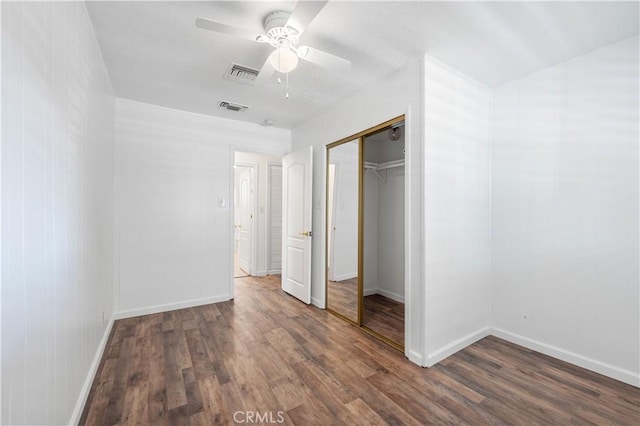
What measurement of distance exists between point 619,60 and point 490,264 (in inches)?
77.0

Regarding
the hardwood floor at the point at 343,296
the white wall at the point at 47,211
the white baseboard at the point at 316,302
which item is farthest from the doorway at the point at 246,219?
the white wall at the point at 47,211

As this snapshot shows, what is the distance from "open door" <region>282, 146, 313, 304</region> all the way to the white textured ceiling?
3.73 ft

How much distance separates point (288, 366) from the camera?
2230 mm

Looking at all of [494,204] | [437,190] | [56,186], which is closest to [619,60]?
[494,204]

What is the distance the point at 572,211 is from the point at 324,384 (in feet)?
8.19

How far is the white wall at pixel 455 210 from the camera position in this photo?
91.8 inches

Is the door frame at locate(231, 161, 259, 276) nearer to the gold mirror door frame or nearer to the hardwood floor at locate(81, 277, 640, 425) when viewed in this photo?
the gold mirror door frame

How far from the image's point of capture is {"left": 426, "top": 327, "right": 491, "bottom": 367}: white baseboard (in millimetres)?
2299

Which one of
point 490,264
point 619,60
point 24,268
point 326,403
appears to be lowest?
point 326,403

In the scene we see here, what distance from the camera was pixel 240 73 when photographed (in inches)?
99.7

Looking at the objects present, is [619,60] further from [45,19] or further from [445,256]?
[45,19]

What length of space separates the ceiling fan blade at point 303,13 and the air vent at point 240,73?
1.00 m

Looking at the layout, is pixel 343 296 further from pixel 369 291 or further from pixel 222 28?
pixel 222 28

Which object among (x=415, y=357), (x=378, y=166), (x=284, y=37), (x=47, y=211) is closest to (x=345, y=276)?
(x=415, y=357)
